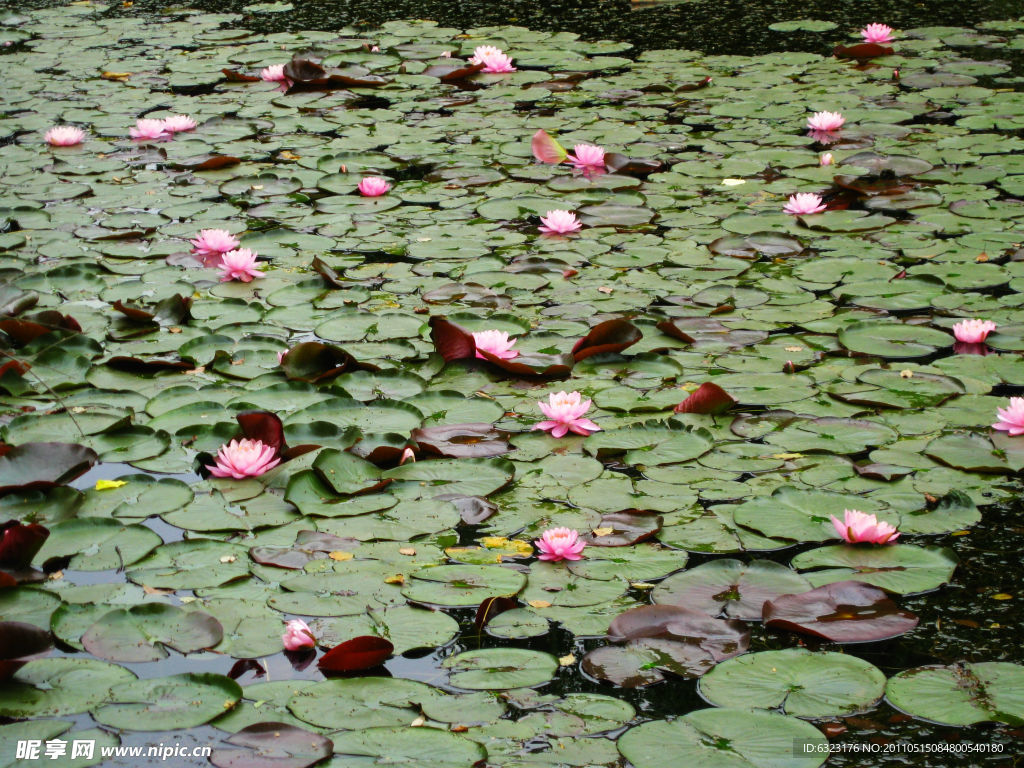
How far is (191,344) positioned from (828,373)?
174 centimetres

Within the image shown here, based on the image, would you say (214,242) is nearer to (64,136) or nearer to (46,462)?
(46,462)

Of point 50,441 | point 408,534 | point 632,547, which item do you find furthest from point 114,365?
point 632,547

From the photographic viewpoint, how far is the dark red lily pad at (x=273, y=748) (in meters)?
1.59

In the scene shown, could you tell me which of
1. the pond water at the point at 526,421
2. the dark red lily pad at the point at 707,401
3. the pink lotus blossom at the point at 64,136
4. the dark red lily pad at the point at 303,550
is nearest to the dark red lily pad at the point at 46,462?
the pond water at the point at 526,421

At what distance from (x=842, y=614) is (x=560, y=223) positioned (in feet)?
6.76

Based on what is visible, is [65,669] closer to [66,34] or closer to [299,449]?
[299,449]

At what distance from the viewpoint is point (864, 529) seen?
208 cm

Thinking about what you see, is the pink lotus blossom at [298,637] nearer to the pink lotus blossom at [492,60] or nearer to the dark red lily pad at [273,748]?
the dark red lily pad at [273,748]

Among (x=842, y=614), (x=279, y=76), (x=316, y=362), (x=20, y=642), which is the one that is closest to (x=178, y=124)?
(x=279, y=76)

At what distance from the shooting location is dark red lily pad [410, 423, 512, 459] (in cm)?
247

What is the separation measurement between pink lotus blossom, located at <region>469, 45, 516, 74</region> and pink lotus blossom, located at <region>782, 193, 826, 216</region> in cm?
228

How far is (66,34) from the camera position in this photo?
261 inches

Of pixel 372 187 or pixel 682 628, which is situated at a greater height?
pixel 372 187

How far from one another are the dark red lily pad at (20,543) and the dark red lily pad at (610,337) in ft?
4.59
